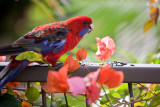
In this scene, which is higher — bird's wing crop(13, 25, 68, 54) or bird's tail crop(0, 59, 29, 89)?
bird's wing crop(13, 25, 68, 54)

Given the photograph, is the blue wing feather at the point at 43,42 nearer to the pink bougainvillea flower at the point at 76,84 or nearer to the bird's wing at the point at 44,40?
the bird's wing at the point at 44,40

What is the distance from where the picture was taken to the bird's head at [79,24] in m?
0.56

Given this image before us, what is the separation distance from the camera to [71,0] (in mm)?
1640

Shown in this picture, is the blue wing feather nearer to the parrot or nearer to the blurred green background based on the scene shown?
the parrot

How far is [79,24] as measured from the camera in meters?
0.58

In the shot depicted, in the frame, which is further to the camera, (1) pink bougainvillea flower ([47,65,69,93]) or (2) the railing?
(2) the railing

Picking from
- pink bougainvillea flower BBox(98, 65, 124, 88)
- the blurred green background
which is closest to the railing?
pink bougainvillea flower BBox(98, 65, 124, 88)

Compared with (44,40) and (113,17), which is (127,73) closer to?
(44,40)

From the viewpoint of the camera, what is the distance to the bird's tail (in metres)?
0.36

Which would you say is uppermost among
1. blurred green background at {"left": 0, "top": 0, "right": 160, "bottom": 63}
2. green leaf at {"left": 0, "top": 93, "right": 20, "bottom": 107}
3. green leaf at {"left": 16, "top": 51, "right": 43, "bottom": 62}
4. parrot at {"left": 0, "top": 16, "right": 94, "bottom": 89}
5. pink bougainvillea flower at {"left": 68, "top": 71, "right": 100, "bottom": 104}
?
blurred green background at {"left": 0, "top": 0, "right": 160, "bottom": 63}

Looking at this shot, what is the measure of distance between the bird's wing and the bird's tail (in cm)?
3

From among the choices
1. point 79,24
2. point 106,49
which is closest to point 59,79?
point 106,49

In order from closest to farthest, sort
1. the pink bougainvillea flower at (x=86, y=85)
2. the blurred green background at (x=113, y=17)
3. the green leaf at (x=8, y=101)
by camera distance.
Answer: the pink bougainvillea flower at (x=86, y=85) → the green leaf at (x=8, y=101) → the blurred green background at (x=113, y=17)

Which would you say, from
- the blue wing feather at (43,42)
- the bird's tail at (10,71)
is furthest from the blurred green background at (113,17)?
the bird's tail at (10,71)
